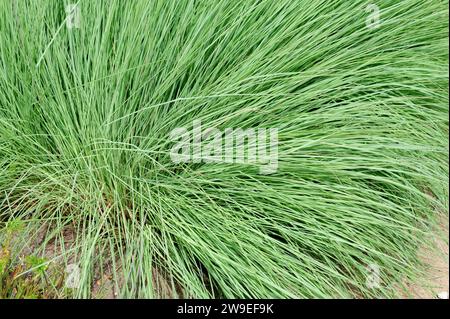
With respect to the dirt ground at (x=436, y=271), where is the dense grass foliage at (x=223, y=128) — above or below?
above

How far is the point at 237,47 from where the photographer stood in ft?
6.89

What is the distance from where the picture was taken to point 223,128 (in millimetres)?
1992

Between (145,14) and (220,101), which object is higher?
(145,14)

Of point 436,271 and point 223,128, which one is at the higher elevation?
point 223,128

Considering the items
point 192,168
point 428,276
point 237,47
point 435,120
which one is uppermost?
point 237,47

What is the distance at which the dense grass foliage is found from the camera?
1.80 m

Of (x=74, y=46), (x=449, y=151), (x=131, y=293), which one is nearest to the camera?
(x=131, y=293)

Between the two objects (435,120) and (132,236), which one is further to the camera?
(435,120)

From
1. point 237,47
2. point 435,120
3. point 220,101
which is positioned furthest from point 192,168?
point 435,120

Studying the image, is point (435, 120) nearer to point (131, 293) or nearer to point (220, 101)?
point (220, 101)

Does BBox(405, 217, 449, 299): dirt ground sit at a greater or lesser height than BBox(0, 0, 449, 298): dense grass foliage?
lesser

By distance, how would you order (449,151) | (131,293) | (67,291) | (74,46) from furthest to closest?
1. (74,46)
2. (449,151)
3. (67,291)
4. (131,293)

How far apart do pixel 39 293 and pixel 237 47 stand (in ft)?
3.67

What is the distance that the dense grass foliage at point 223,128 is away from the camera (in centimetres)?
180
